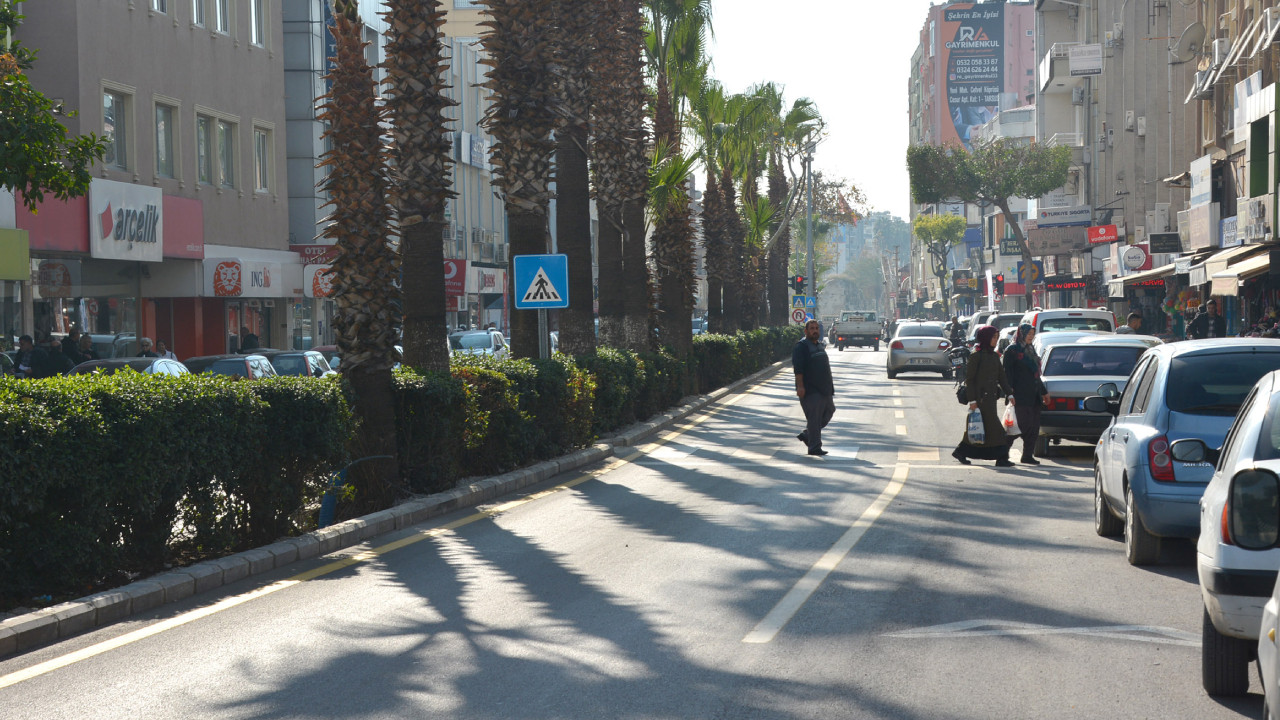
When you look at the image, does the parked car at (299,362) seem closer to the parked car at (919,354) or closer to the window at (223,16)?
the window at (223,16)

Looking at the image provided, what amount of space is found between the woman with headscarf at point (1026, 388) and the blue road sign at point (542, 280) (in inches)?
227

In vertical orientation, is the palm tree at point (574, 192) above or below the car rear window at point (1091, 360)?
above

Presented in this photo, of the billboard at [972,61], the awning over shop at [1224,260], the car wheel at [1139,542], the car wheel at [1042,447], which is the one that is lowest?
the car wheel at [1042,447]

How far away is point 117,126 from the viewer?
31203mm

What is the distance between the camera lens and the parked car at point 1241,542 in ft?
17.7

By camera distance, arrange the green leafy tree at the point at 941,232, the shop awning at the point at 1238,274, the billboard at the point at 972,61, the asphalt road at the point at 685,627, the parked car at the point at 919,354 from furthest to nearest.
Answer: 1. the billboard at the point at 972,61
2. the green leafy tree at the point at 941,232
3. the parked car at the point at 919,354
4. the shop awning at the point at 1238,274
5. the asphalt road at the point at 685,627

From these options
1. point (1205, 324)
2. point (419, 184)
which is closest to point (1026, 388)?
point (419, 184)

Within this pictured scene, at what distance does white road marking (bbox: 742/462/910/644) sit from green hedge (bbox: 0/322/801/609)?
3965 mm

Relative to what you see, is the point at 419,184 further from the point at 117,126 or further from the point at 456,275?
the point at 456,275

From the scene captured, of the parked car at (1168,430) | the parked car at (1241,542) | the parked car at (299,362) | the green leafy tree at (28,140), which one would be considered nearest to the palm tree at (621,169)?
the parked car at (299,362)

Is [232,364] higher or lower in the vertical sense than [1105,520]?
higher

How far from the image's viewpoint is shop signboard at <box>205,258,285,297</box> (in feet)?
115

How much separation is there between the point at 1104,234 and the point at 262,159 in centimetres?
3310

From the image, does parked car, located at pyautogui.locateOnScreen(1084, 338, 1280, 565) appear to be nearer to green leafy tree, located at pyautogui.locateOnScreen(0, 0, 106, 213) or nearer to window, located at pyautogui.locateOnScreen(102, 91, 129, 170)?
green leafy tree, located at pyautogui.locateOnScreen(0, 0, 106, 213)
